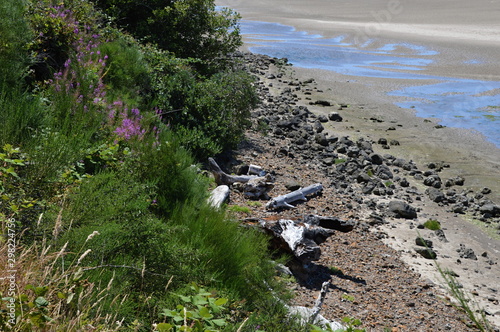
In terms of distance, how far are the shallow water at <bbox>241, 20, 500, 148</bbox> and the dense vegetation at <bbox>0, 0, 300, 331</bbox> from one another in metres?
12.0

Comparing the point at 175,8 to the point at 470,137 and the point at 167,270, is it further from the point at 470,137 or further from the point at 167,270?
the point at 167,270

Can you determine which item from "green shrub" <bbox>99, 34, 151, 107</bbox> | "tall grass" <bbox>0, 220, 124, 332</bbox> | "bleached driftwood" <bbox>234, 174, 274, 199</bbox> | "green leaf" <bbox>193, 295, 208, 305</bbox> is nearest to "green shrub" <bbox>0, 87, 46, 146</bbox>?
"tall grass" <bbox>0, 220, 124, 332</bbox>

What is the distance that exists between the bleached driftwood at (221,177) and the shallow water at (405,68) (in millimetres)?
10211

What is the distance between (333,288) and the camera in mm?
7004

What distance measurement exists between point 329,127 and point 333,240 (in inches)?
352

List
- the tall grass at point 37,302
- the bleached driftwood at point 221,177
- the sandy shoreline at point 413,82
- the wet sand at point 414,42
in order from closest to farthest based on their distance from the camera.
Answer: the tall grass at point 37,302 → the bleached driftwood at point 221,177 → the sandy shoreline at point 413,82 → the wet sand at point 414,42

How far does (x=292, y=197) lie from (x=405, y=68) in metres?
20.7

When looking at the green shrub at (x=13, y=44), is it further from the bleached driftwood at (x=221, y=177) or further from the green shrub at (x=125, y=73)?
the bleached driftwood at (x=221, y=177)

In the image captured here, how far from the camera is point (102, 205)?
413cm

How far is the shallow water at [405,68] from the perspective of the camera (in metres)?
19.3

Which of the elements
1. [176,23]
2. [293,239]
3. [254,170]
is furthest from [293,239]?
[176,23]

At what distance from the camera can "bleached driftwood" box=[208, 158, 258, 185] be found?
30.9 feet

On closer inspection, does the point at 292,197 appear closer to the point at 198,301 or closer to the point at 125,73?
the point at 125,73

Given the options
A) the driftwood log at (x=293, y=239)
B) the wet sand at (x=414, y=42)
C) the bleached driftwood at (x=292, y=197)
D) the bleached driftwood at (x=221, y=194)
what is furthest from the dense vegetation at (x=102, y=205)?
the wet sand at (x=414, y=42)
